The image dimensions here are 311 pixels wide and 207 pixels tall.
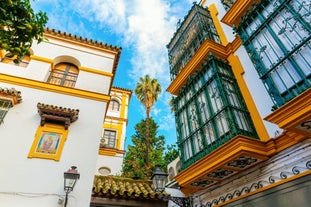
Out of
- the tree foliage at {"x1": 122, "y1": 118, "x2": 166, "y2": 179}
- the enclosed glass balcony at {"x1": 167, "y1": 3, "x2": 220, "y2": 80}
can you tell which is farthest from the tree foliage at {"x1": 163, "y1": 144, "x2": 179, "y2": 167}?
the enclosed glass balcony at {"x1": 167, "y1": 3, "x2": 220, "y2": 80}

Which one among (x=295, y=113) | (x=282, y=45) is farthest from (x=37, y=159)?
(x=282, y=45)

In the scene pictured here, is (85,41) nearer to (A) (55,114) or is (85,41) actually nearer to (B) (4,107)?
(A) (55,114)

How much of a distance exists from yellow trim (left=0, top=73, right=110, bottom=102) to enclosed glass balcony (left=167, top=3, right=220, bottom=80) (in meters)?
3.33

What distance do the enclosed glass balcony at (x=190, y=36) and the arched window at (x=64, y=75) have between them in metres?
4.24

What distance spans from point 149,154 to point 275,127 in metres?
15.8

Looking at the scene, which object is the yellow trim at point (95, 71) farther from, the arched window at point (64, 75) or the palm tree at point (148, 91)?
the palm tree at point (148, 91)

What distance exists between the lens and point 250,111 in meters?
5.63

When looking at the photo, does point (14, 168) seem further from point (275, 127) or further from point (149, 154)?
point (149, 154)

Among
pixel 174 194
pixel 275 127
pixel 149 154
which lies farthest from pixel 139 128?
pixel 275 127

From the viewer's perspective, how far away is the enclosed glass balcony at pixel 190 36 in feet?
Answer: 26.5

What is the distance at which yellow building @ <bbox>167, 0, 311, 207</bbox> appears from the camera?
4.02 m

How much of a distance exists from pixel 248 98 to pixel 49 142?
612 cm

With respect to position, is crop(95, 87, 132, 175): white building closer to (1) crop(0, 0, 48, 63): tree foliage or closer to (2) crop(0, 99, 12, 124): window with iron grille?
(2) crop(0, 99, 12, 124): window with iron grille

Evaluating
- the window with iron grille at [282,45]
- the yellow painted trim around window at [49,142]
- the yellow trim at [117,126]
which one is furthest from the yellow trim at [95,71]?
the yellow trim at [117,126]
